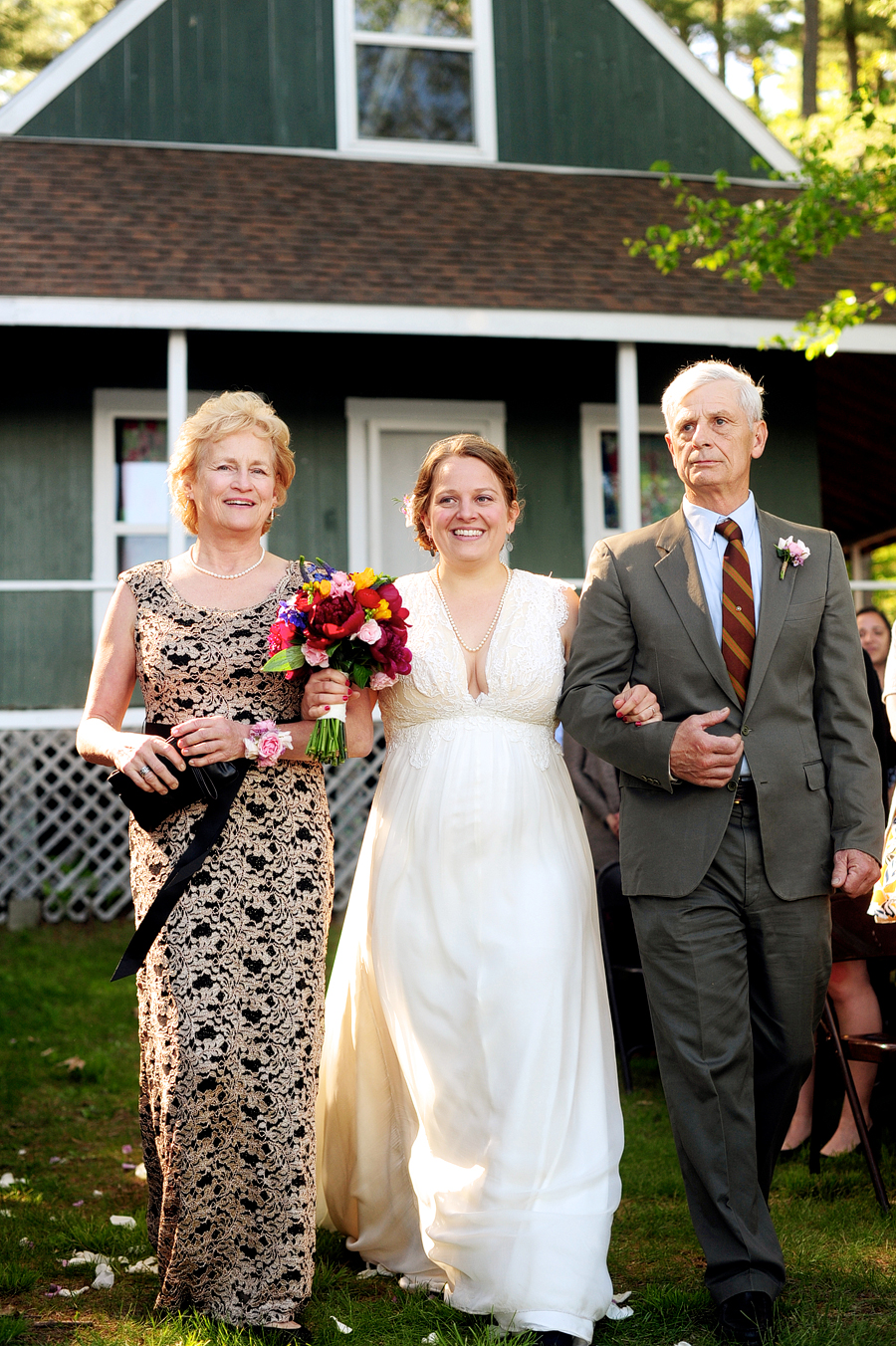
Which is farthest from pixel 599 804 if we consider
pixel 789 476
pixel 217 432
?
pixel 789 476

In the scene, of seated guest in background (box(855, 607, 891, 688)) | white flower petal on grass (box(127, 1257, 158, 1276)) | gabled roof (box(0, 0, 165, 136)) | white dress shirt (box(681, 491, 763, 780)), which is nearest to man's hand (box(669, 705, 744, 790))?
white dress shirt (box(681, 491, 763, 780))

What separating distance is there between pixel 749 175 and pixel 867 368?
2299 mm

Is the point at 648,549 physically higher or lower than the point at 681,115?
lower

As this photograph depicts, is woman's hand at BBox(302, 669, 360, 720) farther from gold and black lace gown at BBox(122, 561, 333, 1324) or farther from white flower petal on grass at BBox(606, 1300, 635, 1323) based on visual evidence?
white flower petal on grass at BBox(606, 1300, 635, 1323)

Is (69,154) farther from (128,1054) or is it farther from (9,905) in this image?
(128,1054)

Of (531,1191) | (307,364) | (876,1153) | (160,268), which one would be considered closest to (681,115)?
(307,364)

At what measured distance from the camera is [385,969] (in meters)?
4.15

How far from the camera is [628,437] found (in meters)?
11.2

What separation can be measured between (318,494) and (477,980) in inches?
338

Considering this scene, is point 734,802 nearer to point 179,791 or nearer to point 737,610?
point 737,610

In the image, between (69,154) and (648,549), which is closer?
(648,549)

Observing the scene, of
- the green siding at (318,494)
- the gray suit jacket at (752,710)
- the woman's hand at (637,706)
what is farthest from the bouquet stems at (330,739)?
the green siding at (318,494)

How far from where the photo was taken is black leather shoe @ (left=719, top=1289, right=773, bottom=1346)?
3620mm

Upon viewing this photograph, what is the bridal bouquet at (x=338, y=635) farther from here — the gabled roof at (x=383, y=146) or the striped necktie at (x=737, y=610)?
the gabled roof at (x=383, y=146)
